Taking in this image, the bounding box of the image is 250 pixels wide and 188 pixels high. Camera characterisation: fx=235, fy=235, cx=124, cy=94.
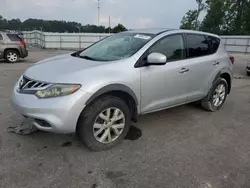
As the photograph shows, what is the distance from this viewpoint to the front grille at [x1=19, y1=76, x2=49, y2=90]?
110 inches

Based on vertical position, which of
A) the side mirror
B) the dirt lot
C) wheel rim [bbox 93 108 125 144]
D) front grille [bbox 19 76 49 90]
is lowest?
the dirt lot

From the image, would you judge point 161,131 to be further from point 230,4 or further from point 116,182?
point 230,4

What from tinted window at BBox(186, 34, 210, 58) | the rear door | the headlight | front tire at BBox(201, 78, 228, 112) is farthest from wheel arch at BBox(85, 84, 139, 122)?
front tire at BBox(201, 78, 228, 112)

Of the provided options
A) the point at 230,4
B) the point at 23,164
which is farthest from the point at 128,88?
the point at 230,4

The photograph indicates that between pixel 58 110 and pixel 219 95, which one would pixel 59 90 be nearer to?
pixel 58 110

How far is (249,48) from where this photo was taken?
20297 mm

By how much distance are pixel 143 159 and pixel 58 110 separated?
3.94 feet

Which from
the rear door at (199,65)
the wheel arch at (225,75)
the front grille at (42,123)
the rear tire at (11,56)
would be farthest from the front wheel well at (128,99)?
the rear tire at (11,56)

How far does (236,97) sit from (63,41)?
2070 cm

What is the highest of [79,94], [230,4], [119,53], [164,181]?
[230,4]

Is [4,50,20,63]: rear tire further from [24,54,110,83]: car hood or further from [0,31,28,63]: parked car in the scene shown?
[24,54,110,83]: car hood

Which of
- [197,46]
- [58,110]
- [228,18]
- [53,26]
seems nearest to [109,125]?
[58,110]

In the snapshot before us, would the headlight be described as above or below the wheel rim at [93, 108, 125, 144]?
above

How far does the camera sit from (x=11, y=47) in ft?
37.5
